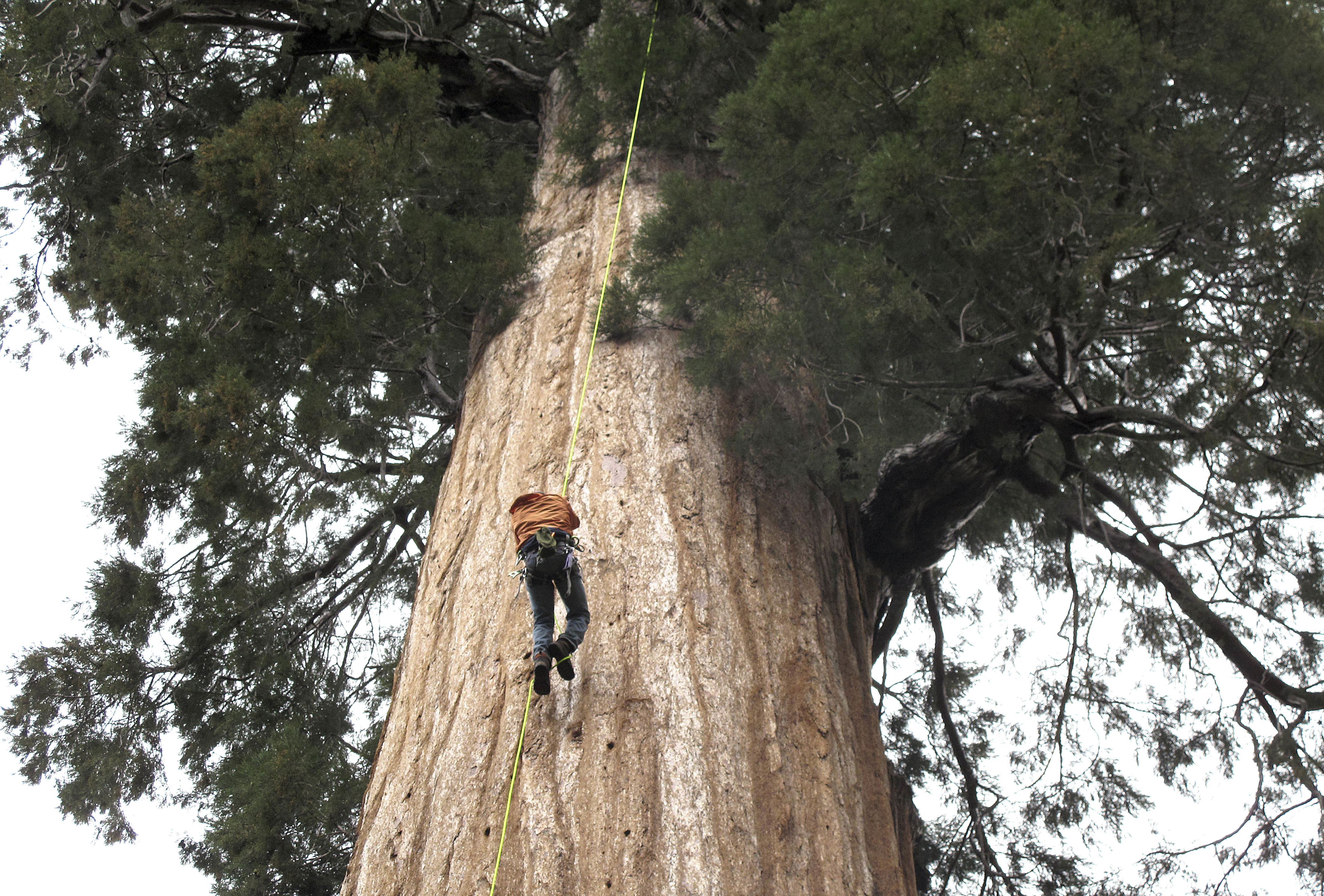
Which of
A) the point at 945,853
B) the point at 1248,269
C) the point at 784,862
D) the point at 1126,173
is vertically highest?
the point at 1126,173

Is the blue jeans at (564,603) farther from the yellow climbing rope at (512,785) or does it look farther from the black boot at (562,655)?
the yellow climbing rope at (512,785)

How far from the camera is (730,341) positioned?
4.02 metres

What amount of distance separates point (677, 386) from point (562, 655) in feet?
5.52

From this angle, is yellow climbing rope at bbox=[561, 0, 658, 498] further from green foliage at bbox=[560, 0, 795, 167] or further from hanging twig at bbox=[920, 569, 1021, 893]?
hanging twig at bbox=[920, 569, 1021, 893]

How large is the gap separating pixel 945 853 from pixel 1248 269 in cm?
437

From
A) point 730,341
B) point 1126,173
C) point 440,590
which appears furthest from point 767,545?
point 1126,173

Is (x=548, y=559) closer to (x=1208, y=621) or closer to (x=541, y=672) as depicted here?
(x=541, y=672)

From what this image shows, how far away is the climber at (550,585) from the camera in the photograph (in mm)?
2936

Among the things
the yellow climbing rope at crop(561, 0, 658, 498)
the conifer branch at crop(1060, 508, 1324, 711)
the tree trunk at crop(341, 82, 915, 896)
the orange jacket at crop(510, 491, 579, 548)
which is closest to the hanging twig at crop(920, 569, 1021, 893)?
the conifer branch at crop(1060, 508, 1324, 711)

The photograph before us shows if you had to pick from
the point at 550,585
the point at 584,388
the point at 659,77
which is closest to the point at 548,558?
the point at 550,585

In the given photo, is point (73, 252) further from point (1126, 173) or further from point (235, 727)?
point (1126, 173)

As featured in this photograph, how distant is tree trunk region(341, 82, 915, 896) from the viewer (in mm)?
2748

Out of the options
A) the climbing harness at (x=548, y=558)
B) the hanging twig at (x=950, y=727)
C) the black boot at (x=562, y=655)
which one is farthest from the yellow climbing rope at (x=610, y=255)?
the hanging twig at (x=950, y=727)

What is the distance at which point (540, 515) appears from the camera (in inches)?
129
